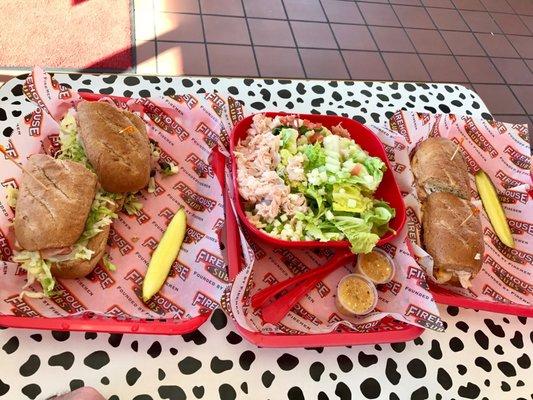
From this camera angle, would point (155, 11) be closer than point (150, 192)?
No

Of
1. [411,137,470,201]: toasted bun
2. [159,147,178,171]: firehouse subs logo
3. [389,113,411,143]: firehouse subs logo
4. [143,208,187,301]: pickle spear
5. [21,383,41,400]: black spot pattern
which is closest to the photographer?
[21,383,41,400]: black spot pattern

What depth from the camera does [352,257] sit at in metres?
2.16

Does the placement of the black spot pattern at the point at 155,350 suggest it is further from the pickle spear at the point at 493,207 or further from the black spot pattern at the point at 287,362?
the pickle spear at the point at 493,207

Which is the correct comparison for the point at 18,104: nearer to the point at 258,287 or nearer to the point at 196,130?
the point at 196,130

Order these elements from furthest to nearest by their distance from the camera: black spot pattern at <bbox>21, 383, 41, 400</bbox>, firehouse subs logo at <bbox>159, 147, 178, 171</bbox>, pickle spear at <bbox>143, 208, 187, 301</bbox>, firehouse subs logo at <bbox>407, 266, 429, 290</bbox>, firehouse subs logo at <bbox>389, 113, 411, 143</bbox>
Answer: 1. firehouse subs logo at <bbox>389, 113, 411, 143</bbox>
2. firehouse subs logo at <bbox>159, 147, 178, 171</bbox>
3. firehouse subs logo at <bbox>407, 266, 429, 290</bbox>
4. pickle spear at <bbox>143, 208, 187, 301</bbox>
5. black spot pattern at <bbox>21, 383, 41, 400</bbox>

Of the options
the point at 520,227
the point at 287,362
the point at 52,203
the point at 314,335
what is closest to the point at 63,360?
the point at 52,203

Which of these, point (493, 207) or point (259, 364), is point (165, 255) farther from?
point (493, 207)

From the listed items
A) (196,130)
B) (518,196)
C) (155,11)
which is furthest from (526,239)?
(155,11)

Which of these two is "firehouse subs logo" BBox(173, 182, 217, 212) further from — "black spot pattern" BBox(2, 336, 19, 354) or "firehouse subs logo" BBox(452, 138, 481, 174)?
"firehouse subs logo" BBox(452, 138, 481, 174)

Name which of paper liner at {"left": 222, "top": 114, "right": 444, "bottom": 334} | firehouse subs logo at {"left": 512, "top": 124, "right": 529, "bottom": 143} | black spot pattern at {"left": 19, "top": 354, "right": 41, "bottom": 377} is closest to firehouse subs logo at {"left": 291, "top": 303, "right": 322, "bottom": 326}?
paper liner at {"left": 222, "top": 114, "right": 444, "bottom": 334}

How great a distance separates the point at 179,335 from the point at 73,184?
2.43ft

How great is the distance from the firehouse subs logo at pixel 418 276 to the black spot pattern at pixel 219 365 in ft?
2.81

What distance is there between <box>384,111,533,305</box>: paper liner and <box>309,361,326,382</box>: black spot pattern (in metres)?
0.68

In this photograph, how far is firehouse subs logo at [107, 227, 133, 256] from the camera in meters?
1.99
